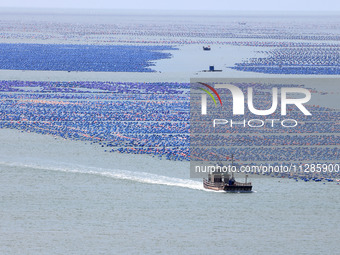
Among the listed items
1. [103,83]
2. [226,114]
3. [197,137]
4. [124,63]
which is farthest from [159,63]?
[197,137]

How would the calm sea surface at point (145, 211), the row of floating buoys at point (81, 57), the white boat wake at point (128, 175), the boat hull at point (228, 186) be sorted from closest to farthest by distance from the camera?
the calm sea surface at point (145, 211)
the boat hull at point (228, 186)
the white boat wake at point (128, 175)
the row of floating buoys at point (81, 57)

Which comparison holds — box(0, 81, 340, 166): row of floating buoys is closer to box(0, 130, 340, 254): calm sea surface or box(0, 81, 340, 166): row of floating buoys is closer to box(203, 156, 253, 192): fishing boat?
box(0, 130, 340, 254): calm sea surface

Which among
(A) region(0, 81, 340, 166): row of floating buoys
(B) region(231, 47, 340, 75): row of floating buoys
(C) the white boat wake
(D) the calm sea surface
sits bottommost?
(D) the calm sea surface

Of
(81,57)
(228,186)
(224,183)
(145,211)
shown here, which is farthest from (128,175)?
(81,57)

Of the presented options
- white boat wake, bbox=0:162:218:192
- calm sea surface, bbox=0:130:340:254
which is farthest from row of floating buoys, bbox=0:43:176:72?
calm sea surface, bbox=0:130:340:254

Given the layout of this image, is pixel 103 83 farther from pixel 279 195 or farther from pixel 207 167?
pixel 279 195

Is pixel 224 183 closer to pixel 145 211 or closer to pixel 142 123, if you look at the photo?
pixel 145 211

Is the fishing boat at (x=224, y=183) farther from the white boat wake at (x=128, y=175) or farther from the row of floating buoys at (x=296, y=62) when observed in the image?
the row of floating buoys at (x=296, y=62)

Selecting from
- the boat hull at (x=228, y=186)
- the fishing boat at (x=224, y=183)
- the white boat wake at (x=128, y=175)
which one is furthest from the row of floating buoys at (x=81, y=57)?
the boat hull at (x=228, y=186)

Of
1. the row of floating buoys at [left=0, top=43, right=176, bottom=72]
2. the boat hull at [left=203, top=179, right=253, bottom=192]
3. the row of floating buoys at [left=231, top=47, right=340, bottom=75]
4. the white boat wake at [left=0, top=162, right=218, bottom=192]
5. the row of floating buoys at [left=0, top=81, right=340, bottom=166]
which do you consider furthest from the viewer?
the row of floating buoys at [left=0, top=43, right=176, bottom=72]
